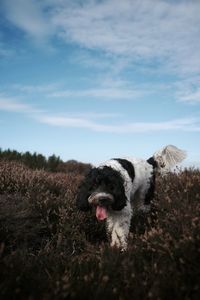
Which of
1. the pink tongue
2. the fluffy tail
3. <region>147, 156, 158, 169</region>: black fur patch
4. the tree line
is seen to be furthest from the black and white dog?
the tree line

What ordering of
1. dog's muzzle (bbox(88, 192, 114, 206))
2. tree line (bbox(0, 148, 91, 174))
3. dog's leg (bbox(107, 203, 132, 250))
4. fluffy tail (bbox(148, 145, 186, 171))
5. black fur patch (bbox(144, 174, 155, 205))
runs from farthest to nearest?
tree line (bbox(0, 148, 91, 174)) → fluffy tail (bbox(148, 145, 186, 171)) → black fur patch (bbox(144, 174, 155, 205)) → dog's leg (bbox(107, 203, 132, 250)) → dog's muzzle (bbox(88, 192, 114, 206))

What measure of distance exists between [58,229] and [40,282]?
8.96 feet

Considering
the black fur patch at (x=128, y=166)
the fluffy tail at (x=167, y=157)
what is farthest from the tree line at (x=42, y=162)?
the black fur patch at (x=128, y=166)

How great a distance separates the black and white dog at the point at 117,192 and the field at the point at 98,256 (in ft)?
1.04

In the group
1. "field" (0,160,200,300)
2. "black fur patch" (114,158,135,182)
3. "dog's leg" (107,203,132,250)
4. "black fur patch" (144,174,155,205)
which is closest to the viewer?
"field" (0,160,200,300)

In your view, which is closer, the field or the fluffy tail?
the field

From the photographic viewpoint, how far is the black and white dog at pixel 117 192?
620 cm

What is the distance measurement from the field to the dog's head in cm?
56

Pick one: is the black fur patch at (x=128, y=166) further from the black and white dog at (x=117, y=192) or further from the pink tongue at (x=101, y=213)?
the pink tongue at (x=101, y=213)

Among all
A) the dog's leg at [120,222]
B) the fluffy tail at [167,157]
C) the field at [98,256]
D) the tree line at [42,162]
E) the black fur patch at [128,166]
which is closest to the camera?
the field at [98,256]

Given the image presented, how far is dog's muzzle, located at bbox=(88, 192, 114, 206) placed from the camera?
610 cm

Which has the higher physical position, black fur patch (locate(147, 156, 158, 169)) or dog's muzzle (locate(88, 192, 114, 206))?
black fur patch (locate(147, 156, 158, 169))

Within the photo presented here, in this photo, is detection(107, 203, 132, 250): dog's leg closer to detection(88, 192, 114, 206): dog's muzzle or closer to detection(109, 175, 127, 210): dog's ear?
detection(109, 175, 127, 210): dog's ear

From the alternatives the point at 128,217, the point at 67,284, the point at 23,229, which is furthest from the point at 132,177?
the point at 67,284
